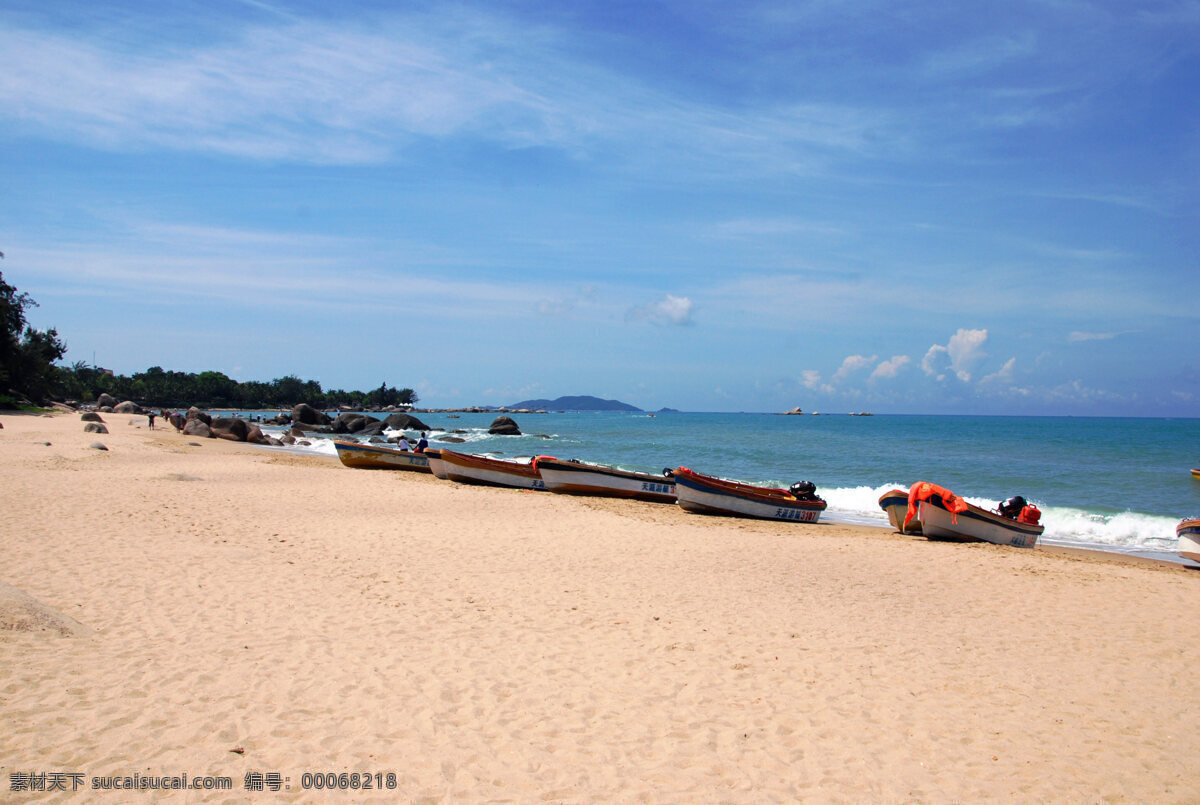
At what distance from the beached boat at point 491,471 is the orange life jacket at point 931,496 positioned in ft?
36.2

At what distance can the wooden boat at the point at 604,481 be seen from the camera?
72.0 ft

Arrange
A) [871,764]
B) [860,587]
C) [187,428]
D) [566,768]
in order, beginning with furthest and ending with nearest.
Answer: [187,428] < [860,587] < [871,764] < [566,768]

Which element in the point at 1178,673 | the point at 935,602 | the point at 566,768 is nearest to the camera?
the point at 566,768

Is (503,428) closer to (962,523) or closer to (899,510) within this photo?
(899,510)

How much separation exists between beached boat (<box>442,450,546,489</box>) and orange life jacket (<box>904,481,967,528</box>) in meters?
11.0

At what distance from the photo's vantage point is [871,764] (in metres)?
5.09

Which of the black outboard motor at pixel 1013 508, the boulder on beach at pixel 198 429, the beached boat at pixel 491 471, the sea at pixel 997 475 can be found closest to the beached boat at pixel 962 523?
the black outboard motor at pixel 1013 508

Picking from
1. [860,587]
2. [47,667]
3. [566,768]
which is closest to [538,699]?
[566,768]

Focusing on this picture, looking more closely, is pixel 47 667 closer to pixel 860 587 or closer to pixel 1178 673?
pixel 860 587

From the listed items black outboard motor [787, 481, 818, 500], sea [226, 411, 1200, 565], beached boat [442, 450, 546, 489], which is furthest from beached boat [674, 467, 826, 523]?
beached boat [442, 450, 546, 489]

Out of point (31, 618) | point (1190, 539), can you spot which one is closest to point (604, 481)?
point (1190, 539)

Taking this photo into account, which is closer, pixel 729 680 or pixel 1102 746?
pixel 1102 746

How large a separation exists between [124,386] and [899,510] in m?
119

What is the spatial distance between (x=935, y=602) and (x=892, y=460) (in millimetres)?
33967
